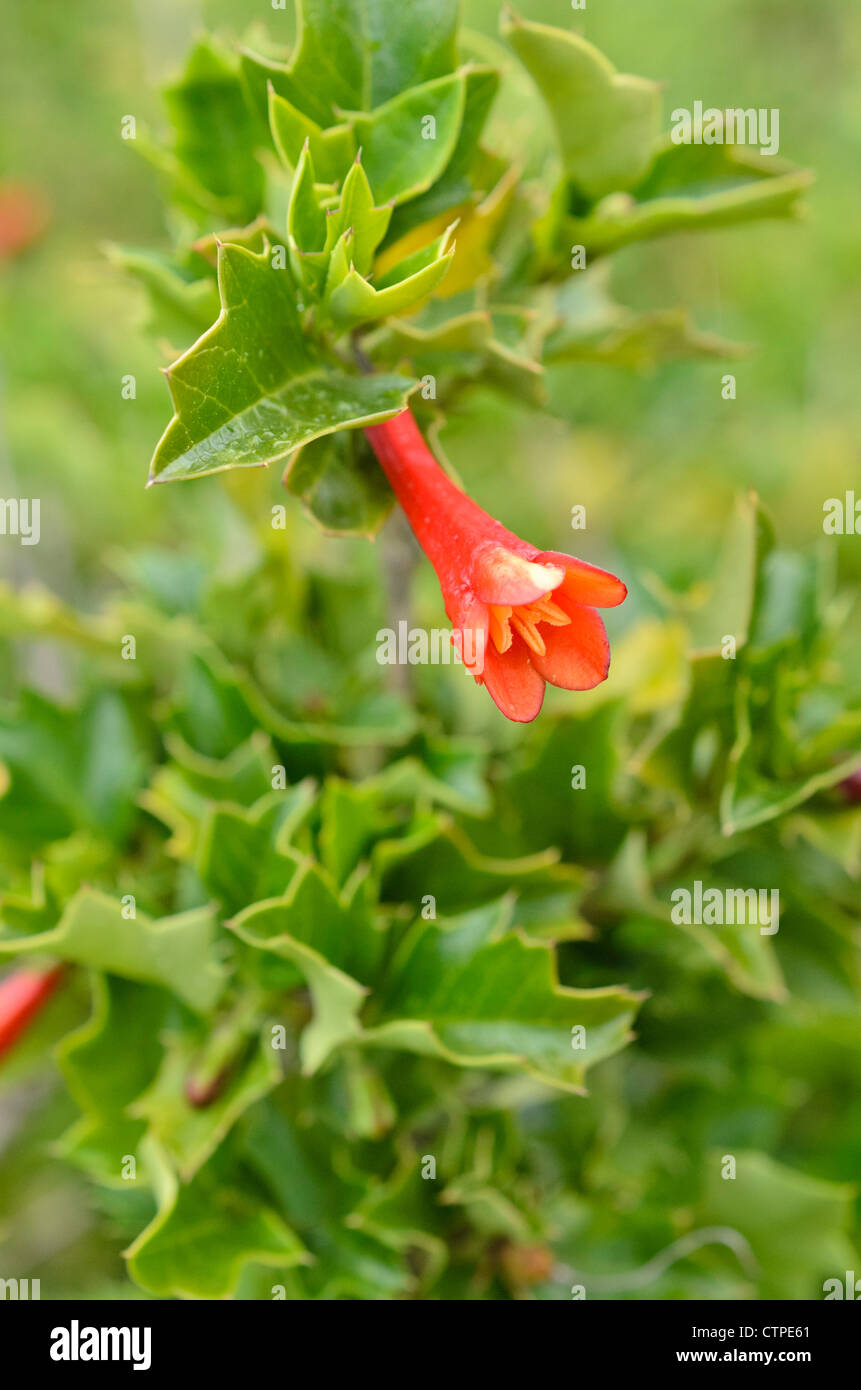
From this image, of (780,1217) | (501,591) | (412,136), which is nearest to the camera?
(501,591)

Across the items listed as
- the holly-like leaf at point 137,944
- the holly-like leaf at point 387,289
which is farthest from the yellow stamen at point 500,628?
the holly-like leaf at point 137,944

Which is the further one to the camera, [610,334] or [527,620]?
[610,334]

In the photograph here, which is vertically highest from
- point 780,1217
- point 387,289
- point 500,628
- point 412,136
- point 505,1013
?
point 412,136

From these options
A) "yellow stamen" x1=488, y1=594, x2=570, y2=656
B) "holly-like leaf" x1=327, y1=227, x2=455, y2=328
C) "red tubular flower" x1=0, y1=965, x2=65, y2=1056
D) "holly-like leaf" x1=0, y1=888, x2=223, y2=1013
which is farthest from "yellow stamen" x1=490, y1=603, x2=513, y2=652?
"red tubular flower" x1=0, y1=965, x2=65, y2=1056

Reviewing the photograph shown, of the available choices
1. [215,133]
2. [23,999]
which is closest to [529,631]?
[215,133]

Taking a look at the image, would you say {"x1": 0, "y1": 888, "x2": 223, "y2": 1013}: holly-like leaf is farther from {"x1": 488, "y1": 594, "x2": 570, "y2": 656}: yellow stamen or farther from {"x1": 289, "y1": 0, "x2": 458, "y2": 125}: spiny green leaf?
{"x1": 289, "y1": 0, "x2": 458, "y2": 125}: spiny green leaf

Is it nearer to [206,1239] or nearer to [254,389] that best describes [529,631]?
[254,389]

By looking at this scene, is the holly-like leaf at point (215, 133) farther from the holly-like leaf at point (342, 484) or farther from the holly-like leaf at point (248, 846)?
the holly-like leaf at point (248, 846)
